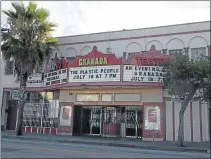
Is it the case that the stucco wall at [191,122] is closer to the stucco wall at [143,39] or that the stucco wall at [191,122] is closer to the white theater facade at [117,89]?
the white theater facade at [117,89]

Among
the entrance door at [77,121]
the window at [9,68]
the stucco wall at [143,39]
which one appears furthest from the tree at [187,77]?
the window at [9,68]

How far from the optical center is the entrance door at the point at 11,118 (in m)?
30.3

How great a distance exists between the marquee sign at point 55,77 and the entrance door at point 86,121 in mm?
3646

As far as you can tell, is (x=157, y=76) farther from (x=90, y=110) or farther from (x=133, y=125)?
(x=90, y=110)

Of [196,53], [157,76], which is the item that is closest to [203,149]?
[157,76]

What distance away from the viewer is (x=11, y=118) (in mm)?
30516

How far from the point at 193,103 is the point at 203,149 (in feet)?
18.1

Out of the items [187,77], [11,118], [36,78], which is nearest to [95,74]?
[187,77]

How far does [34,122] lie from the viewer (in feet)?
91.2

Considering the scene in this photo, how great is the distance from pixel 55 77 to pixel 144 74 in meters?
7.56

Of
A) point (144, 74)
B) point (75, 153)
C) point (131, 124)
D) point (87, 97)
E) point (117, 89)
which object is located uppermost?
point (144, 74)

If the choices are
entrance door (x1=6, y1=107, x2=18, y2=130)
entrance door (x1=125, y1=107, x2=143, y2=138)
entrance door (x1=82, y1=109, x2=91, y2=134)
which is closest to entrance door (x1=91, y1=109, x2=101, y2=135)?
entrance door (x1=82, y1=109, x2=91, y2=134)

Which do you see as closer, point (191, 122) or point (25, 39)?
point (191, 122)

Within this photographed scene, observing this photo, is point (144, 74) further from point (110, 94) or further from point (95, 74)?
point (110, 94)
